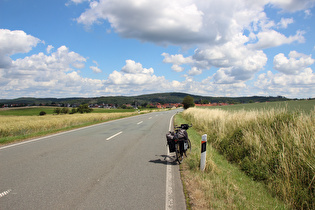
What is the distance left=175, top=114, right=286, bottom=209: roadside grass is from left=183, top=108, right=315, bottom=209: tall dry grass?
34cm

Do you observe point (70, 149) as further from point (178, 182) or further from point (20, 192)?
point (178, 182)

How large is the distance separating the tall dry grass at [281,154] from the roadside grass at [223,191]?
34 centimetres

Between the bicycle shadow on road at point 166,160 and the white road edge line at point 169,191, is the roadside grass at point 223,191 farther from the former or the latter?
the bicycle shadow on road at point 166,160

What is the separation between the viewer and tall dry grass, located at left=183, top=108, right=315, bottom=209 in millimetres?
4207

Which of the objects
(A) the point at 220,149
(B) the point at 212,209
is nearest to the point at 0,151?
(B) the point at 212,209

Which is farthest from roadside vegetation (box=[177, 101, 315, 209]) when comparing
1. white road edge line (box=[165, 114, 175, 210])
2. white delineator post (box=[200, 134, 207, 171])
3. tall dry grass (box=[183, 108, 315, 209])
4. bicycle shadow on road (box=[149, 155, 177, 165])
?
bicycle shadow on road (box=[149, 155, 177, 165])

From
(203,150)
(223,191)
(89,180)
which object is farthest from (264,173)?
(89,180)

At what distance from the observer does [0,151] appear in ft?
23.8

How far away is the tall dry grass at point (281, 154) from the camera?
4207 millimetres

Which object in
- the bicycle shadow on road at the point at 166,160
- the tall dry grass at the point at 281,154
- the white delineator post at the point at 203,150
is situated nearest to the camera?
the tall dry grass at the point at 281,154

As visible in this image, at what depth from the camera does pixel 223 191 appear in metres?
3.90

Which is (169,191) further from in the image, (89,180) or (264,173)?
(264,173)

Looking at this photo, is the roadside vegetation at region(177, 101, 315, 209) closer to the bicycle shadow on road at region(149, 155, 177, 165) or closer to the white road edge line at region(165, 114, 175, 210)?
the white road edge line at region(165, 114, 175, 210)

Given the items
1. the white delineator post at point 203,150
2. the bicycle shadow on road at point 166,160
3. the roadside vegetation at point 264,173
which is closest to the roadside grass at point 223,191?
the roadside vegetation at point 264,173
